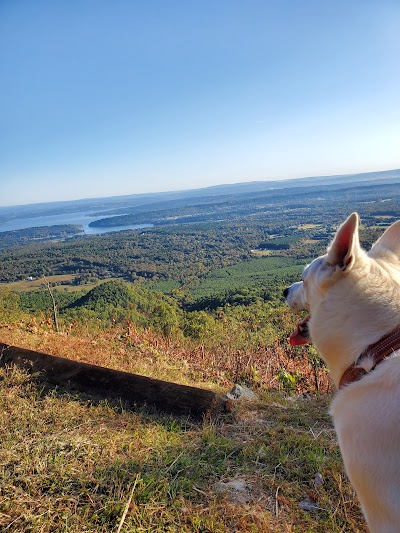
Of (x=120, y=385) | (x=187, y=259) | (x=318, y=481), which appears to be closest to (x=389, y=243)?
(x=318, y=481)

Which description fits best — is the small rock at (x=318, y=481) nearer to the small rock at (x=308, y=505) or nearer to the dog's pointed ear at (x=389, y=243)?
the small rock at (x=308, y=505)

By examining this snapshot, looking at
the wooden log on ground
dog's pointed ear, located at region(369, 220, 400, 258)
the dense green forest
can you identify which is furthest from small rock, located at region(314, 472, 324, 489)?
the dense green forest

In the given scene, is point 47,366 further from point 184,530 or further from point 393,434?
point 393,434

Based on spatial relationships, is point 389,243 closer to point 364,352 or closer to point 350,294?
point 350,294

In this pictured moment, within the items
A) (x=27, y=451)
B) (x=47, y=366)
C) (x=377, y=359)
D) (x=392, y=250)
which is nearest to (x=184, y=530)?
(x=27, y=451)

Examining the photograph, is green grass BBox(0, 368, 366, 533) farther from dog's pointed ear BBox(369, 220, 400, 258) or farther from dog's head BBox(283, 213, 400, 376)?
dog's pointed ear BBox(369, 220, 400, 258)

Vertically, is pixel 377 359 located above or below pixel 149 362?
above
